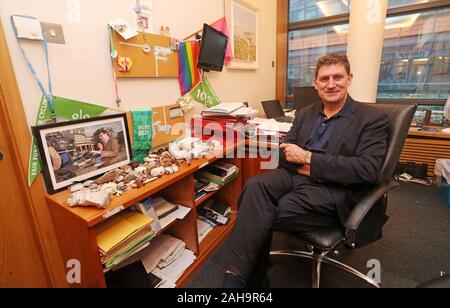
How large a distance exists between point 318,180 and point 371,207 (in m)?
0.30

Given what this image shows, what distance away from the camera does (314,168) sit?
125 centimetres

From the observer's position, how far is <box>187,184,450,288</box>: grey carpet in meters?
1.40

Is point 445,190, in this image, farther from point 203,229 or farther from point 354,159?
point 203,229

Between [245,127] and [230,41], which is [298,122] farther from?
[230,41]

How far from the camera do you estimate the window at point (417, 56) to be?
9.05 feet

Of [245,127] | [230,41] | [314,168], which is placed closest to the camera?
[314,168]

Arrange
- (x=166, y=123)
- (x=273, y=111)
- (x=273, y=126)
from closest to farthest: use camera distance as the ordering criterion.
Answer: (x=166, y=123)
(x=273, y=126)
(x=273, y=111)

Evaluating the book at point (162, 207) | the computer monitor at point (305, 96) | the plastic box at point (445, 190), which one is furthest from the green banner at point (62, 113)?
the plastic box at point (445, 190)

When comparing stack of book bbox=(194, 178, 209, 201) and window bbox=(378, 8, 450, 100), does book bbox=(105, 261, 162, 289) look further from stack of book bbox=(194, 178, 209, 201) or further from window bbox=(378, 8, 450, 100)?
window bbox=(378, 8, 450, 100)

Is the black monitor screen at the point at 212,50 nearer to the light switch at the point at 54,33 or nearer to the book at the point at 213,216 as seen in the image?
the light switch at the point at 54,33

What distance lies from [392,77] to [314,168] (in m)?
2.62

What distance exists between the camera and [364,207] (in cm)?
102

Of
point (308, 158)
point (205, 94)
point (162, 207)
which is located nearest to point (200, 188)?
point (162, 207)
